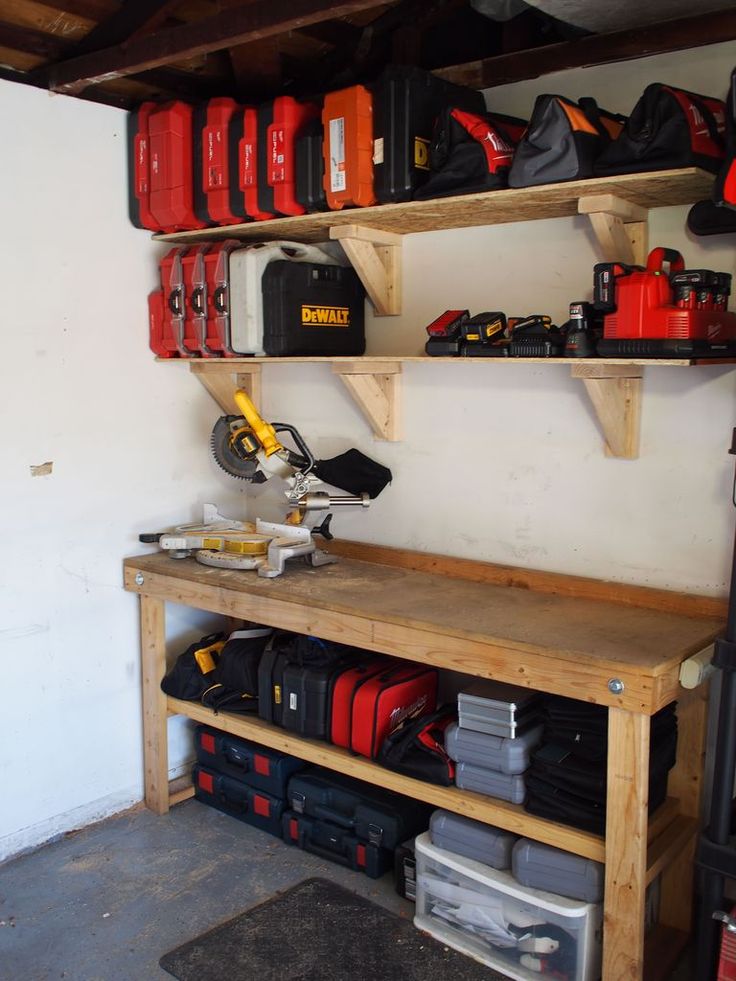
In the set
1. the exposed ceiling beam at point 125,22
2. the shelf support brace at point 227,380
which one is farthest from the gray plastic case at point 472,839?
the exposed ceiling beam at point 125,22

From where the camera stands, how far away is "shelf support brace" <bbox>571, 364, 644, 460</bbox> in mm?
2680

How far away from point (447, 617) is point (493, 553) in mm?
592

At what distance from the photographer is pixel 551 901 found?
2480 millimetres

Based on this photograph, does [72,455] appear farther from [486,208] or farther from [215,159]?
[486,208]

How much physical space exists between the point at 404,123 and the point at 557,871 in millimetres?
2140

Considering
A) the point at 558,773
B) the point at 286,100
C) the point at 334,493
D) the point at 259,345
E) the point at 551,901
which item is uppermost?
the point at 286,100

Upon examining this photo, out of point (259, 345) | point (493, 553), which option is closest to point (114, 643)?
point (259, 345)

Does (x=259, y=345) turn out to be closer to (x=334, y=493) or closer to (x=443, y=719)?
(x=334, y=493)

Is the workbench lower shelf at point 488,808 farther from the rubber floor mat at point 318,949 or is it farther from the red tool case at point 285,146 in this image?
the red tool case at point 285,146

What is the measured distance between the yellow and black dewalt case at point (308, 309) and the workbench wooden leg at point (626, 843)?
1669 millimetres

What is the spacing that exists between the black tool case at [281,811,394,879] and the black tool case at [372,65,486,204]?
2.05 metres

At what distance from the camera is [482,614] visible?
9.05 ft

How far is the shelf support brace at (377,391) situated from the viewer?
322 centimetres

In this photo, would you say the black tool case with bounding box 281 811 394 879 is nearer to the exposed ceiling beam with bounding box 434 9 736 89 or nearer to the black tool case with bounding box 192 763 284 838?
the black tool case with bounding box 192 763 284 838
